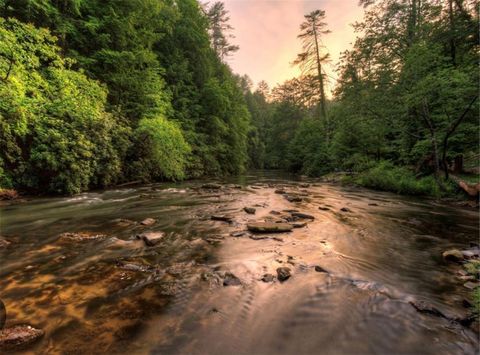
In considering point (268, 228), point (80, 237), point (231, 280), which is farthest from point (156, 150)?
point (231, 280)

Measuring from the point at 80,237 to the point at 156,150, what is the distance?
10.8 meters

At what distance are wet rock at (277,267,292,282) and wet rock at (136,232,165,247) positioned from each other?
2.49m

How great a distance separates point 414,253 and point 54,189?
472 inches

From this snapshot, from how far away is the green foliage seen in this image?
14938 millimetres

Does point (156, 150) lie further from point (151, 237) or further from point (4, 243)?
point (151, 237)

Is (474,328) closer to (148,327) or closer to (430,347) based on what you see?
(430,347)

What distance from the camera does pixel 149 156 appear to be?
1538 centimetres

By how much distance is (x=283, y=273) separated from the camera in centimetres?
369

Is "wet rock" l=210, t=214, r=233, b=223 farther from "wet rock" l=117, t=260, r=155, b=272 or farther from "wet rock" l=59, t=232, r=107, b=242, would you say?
"wet rock" l=117, t=260, r=155, b=272

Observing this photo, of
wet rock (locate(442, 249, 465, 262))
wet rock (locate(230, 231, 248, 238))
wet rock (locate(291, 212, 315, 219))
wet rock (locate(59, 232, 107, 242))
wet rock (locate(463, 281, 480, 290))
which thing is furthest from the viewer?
wet rock (locate(291, 212, 315, 219))

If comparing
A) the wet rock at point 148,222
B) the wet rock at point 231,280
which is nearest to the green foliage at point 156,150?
the wet rock at point 148,222

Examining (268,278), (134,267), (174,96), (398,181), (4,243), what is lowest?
(398,181)

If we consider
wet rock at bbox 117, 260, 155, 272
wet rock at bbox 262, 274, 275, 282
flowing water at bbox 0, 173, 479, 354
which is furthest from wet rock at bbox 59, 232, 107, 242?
wet rock at bbox 262, 274, 275, 282

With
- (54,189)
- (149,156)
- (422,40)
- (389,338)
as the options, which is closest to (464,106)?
(422,40)
